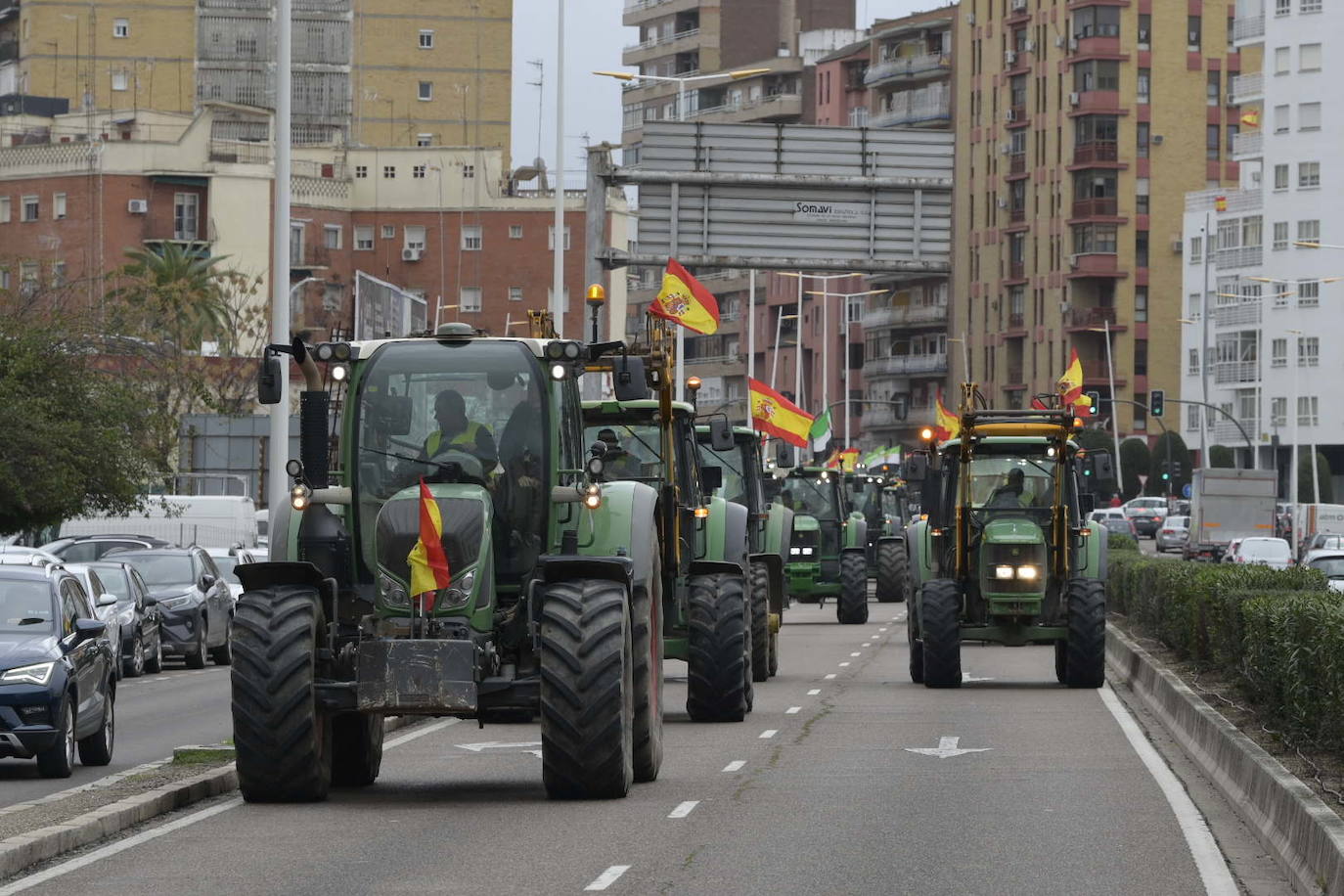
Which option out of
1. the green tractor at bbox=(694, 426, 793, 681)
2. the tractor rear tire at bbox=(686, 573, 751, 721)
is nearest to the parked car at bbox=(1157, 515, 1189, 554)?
the green tractor at bbox=(694, 426, 793, 681)

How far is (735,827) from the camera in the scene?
1474 centimetres

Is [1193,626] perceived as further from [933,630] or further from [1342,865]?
[1342,865]

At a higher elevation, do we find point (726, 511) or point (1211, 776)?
point (726, 511)

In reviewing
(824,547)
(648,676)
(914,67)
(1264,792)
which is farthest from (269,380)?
(914,67)

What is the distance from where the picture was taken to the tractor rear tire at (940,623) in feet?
91.2

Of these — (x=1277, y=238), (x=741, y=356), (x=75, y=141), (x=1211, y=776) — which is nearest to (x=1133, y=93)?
(x=1277, y=238)

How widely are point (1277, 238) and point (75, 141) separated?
167ft

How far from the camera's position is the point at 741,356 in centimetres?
15012

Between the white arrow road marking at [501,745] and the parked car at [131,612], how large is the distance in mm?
11812

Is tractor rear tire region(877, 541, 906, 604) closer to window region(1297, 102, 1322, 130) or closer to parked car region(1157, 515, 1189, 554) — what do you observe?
parked car region(1157, 515, 1189, 554)

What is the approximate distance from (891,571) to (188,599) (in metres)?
21.1

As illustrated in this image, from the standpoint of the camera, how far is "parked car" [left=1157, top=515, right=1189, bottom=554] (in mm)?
99062

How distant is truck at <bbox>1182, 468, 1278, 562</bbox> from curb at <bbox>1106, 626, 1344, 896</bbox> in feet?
198

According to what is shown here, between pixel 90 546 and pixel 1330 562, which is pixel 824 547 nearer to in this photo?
pixel 1330 562
